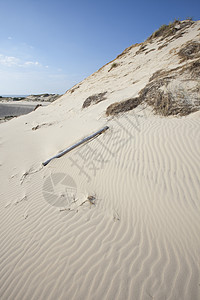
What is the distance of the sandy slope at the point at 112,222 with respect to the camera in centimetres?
201

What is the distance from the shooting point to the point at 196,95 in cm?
566

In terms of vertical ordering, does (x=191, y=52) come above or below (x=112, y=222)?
above

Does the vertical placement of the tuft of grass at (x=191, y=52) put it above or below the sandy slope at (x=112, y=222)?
above

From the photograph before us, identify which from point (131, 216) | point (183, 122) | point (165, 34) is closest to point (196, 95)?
point (183, 122)

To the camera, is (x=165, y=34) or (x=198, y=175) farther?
(x=165, y=34)

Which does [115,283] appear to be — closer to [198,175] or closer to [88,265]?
[88,265]

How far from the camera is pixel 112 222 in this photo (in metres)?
2.83

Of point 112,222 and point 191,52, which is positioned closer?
point 112,222

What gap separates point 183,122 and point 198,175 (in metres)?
2.62

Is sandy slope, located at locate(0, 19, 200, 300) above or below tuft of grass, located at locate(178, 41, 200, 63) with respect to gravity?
below

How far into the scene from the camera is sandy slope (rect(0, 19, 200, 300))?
2.01 meters

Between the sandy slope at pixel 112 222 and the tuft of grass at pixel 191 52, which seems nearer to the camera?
the sandy slope at pixel 112 222

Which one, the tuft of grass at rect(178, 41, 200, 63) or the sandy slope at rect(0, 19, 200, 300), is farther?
the tuft of grass at rect(178, 41, 200, 63)

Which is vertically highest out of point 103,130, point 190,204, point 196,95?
point 196,95
